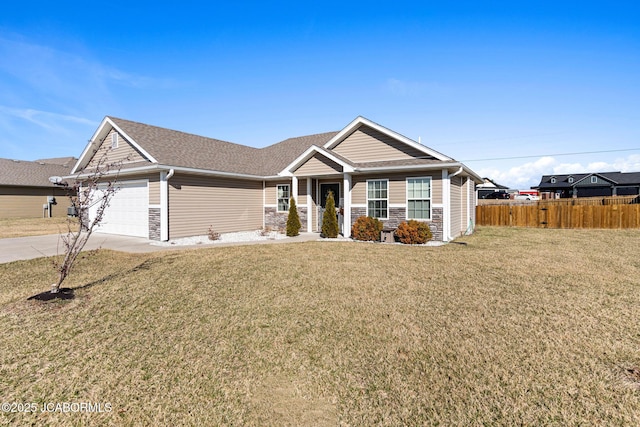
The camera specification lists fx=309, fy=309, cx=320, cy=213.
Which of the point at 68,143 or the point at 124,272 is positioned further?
the point at 68,143

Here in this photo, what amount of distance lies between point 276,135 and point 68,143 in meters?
13.8

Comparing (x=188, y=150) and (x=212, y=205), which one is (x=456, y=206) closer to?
(x=212, y=205)

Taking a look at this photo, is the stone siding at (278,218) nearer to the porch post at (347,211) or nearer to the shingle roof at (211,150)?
the shingle roof at (211,150)

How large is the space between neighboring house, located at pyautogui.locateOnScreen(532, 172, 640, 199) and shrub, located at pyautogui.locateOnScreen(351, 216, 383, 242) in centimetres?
5085

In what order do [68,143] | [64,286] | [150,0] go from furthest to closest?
[68,143] → [150,0] → [64,286]

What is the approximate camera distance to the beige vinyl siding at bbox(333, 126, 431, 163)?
13.4m

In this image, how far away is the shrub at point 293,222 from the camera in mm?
14141

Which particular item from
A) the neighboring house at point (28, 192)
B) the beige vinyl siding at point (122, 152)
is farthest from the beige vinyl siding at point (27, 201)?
the beige vinyl siding at point (122, 152)

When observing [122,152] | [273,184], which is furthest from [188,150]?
[273,184]

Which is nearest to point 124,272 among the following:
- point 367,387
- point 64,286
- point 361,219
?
point 64,286

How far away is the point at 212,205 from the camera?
1447 centimetres

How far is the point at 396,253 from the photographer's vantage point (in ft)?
31.8

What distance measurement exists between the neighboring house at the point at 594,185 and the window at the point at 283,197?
168ft

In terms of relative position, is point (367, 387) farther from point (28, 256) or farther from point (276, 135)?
point (276, 135)
